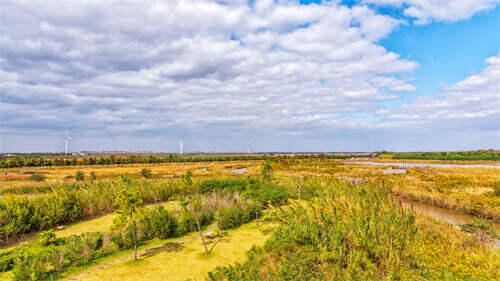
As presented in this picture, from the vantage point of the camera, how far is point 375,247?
6.91 meters

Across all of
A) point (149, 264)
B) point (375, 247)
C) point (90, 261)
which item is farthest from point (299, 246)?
point (90, 261)

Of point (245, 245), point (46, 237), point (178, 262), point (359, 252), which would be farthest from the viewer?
point (245, 245)

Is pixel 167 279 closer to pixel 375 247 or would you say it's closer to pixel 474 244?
pixel 375 247

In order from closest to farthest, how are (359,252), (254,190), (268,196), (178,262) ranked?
(359,252), (178,262), (268,196), (254,190)

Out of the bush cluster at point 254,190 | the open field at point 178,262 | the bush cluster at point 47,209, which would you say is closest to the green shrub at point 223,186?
the bush cluster at point 254,190

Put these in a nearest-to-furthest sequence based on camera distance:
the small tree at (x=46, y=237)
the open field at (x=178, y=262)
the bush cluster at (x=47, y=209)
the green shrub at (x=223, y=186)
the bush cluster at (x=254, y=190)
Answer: the open field at (x=178, y=262) → the small tree at (x=46, y=237) → the bush cluster at (x=47, y=209) → the bush cluster at (x=254, y=190) → the green shrub at (x=223, y=186)

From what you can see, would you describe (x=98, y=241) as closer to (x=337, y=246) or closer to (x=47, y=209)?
(x=47, y=209)

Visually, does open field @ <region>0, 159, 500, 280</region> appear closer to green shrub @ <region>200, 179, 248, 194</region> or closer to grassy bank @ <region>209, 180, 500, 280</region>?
grassy bank @ <region>209, 180, 500, 280</region>

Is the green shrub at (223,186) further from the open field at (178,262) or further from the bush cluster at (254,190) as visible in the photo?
the open field at (178,262)

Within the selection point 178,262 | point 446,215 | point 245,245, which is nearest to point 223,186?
point 245,245

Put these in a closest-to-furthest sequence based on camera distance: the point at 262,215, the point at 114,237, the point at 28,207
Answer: the point at 114,237 → the point at 28,207 → the point at 262,215

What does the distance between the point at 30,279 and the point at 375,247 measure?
883 centimetres

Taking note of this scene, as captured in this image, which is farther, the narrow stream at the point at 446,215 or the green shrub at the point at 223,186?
the green shrub at the point at 223,186

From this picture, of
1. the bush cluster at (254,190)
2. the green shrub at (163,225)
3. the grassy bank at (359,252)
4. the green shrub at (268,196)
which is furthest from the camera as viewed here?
the bush cluster at (254,190)
